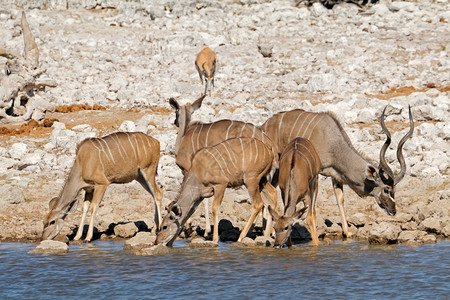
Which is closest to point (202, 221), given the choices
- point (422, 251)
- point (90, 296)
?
point (422, 251)

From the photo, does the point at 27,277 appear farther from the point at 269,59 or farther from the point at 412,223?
the point at 269,59

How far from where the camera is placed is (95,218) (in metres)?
10.7

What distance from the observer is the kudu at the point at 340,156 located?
983 centimetres

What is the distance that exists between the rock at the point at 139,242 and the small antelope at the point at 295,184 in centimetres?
165

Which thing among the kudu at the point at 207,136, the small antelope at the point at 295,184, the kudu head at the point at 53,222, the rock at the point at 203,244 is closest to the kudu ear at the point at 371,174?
the small antelope at the point at 295,184

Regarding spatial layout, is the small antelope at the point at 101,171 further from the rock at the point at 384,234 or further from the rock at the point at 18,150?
the rock at the point at 18,150

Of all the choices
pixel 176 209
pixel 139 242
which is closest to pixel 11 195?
pixel 139 242

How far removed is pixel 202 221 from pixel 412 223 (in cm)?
289

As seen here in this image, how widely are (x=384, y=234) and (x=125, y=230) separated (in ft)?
11.2

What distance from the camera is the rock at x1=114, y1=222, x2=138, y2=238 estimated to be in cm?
1023

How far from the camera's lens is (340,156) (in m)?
10.0

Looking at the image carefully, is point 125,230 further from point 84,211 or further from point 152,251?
point 152,251

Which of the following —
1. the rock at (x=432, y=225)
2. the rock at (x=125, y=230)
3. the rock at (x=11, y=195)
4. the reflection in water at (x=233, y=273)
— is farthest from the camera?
the rock at (x=11, y=195)

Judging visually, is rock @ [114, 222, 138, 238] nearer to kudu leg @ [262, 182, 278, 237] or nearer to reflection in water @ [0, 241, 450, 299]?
reflection in water @ [0, 241, 450, 299]
